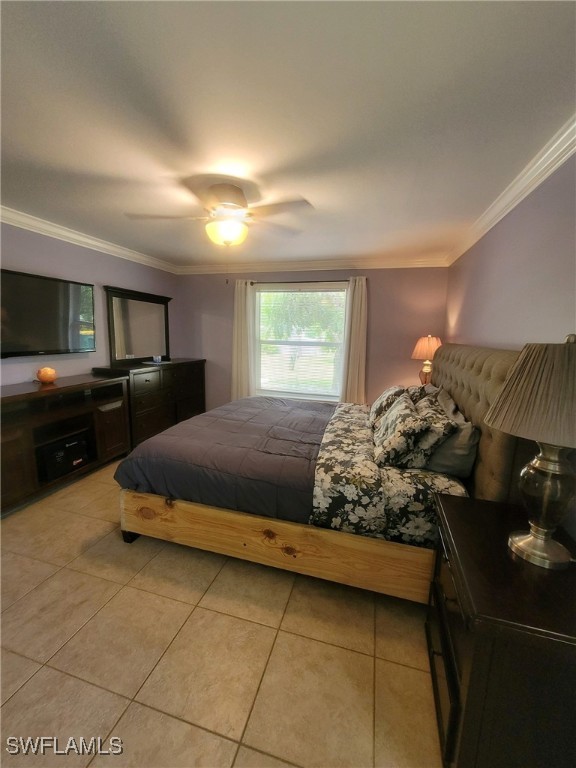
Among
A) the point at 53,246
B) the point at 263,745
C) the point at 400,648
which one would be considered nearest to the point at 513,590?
the point at 400,648

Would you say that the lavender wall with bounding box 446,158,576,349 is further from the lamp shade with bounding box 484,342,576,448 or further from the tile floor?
the tile floor

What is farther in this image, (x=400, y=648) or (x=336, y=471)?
(x=336, y=471)

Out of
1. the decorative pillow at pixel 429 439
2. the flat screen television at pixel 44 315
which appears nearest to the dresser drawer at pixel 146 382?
the flat screen television at pixel 44 315

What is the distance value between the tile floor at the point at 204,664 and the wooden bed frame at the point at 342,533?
0.16 m

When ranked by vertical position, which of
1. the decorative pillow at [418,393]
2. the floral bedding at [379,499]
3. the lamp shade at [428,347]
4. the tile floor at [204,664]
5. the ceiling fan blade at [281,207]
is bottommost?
the tile floor at [204,664]

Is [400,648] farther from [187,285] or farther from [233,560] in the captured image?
[187,285]

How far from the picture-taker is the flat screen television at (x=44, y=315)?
7.63 ft

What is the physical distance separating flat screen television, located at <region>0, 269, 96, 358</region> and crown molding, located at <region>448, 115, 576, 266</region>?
11.7 ft

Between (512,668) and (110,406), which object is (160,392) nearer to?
(110,406)

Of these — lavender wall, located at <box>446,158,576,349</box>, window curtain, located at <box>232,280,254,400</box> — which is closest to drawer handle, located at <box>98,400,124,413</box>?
window curtain, located at <box>232,280,254,400</box>

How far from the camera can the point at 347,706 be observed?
1.13 meters

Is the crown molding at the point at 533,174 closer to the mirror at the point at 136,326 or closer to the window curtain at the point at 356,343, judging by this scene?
the window curtain at the point at 356,343

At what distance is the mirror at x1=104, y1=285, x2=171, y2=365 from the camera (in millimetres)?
3307

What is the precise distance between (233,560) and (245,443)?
726mm
